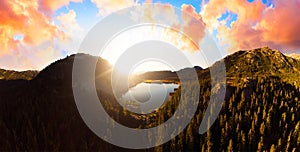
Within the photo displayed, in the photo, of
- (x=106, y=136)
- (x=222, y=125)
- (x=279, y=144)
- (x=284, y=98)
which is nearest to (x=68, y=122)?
(x=106, y=136)

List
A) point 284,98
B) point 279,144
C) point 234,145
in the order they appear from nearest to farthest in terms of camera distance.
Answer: point 279,144 → point 234,145 → point 284,98

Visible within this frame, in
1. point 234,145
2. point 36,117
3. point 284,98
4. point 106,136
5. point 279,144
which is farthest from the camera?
point 284,98

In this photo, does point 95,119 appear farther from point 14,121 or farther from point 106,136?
point 14,121

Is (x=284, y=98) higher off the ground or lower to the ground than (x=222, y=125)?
higher

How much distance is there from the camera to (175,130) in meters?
155

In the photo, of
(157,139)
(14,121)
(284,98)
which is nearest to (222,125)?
(157,139)

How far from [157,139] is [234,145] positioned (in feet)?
153

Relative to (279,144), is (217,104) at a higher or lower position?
higher

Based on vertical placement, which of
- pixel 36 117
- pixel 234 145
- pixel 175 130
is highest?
pixel 36 117

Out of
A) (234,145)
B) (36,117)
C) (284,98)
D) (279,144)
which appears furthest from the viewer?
(284,98)

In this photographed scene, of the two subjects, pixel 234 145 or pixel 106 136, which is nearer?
pixel 234 145

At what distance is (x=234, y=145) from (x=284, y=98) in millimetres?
73583

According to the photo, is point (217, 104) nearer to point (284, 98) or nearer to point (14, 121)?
point (284, 98)

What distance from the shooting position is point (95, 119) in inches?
7185
